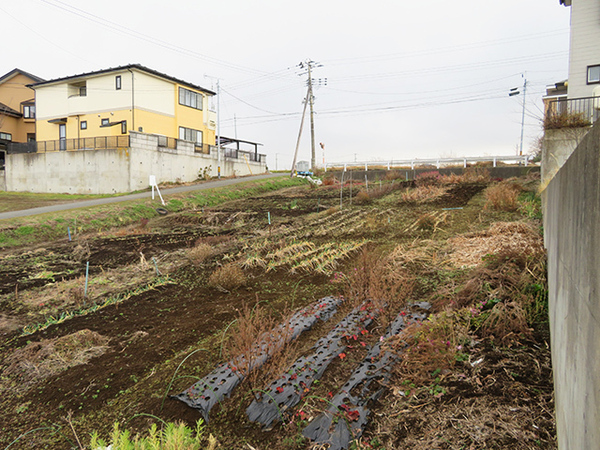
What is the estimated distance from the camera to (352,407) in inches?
114

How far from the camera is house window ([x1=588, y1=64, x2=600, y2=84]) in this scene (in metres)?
15.6

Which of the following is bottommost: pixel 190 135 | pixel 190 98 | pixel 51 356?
pixel 51 356

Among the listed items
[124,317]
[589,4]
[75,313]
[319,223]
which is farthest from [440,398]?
[589,4]

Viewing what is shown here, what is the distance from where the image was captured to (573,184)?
206 cm

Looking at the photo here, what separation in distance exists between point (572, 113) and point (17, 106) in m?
44.3

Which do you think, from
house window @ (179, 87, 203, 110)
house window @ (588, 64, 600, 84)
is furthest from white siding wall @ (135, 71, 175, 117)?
house window @ (588, 64, 600, 84)

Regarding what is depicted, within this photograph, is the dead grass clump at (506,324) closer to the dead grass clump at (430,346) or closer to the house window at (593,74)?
the dead grass clump at (430,346)

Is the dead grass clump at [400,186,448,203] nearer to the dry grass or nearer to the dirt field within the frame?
the dry grass

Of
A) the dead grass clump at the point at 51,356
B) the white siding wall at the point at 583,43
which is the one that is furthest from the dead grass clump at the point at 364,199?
the dead grass clump at the point at 51,356

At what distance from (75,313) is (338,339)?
4.08 meters

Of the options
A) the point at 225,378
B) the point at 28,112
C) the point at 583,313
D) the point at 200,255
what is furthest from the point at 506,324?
the point at 28,112

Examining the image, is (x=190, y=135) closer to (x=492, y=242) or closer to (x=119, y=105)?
(x=119, y=105)

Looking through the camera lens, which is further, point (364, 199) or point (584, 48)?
point (584, 48)

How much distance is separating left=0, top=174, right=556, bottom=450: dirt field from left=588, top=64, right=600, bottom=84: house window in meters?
10.8
